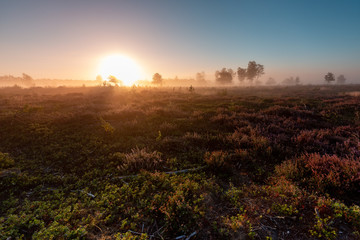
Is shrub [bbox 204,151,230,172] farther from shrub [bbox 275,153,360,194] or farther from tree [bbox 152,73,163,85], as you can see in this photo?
tree [bbox 152,73,163,85]

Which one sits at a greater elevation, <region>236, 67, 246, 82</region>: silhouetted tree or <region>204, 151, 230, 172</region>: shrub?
<region>236, 67, 246, 82</region>: silhouetted tree

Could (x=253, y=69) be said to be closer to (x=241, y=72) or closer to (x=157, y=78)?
(x=241, y=72)

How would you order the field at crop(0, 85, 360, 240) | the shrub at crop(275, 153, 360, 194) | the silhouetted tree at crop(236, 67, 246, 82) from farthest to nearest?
1. the silhouetted tree at crop(236, 67, 246, 82)
2. the shrub at crop(275, 153, 360, 194)
3. the field at crop(0, 85, 360, 240)

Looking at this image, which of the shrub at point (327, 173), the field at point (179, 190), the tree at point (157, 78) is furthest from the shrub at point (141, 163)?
the tree at point (157, 78)

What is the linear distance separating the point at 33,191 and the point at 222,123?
856 centimetres

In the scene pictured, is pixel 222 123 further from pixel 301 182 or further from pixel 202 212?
pixel 202 212

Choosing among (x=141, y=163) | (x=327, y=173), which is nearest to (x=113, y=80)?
(x=141, y=163)

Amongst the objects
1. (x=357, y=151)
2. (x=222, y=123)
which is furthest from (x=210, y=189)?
(x=222, y=123)

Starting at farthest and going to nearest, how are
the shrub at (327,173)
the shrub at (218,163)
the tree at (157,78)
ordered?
the tree at (157,78), the shrub at (218,163), the shrub at (327,173)

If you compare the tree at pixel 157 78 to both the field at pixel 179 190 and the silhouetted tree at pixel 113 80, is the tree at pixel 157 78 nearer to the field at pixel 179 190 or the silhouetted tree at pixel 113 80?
the silhouetted tree at pixel 113 80

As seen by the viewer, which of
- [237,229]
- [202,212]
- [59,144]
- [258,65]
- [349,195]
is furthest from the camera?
[258,65]

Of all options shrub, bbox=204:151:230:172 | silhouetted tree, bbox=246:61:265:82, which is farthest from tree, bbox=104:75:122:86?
silhouetted tree, bbox=246:61:265:82

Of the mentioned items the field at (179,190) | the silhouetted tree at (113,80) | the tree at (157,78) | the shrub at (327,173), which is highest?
the tree at (157,78)

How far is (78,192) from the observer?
3.66m
